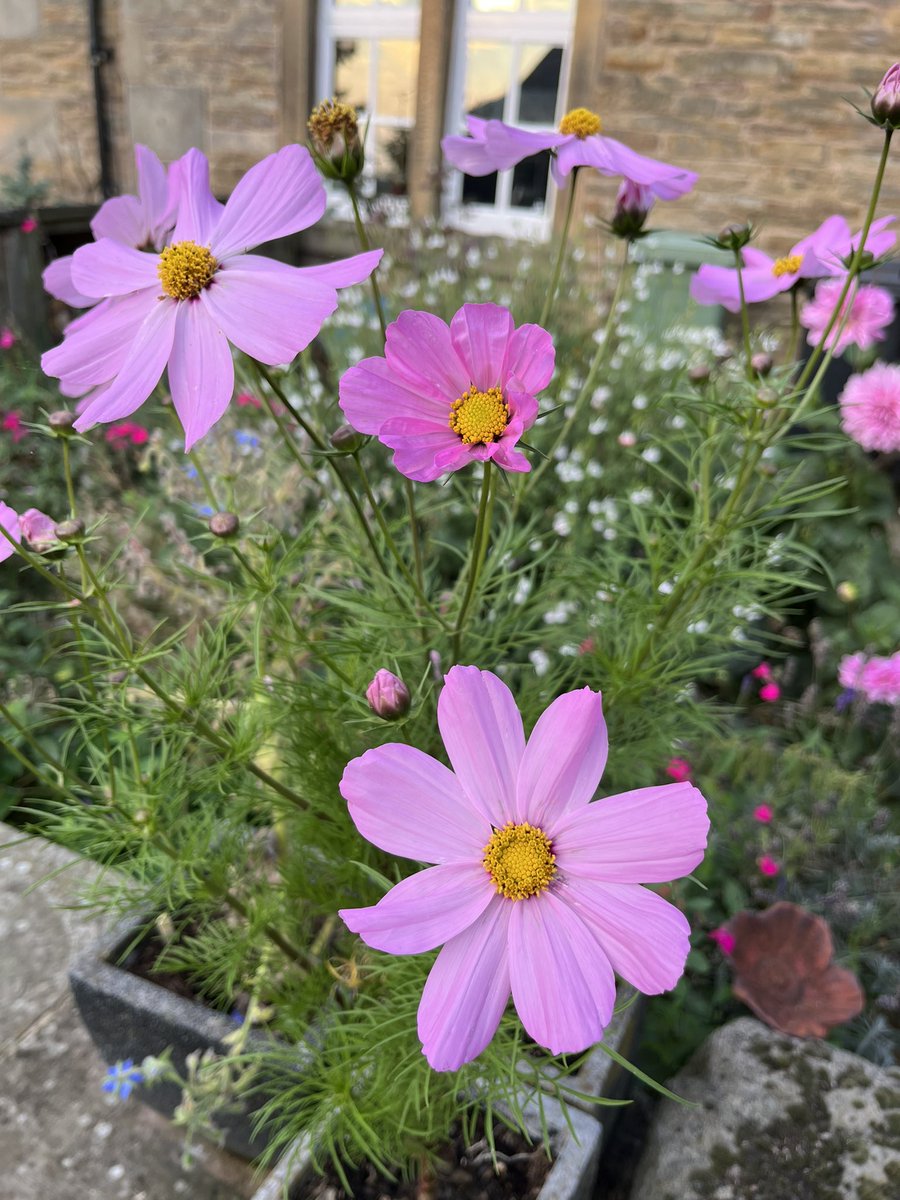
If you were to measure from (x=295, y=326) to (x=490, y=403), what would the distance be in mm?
149

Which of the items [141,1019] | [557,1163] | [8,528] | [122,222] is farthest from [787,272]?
[141,1019]

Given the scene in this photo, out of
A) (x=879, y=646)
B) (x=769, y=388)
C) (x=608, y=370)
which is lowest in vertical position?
(x=879, y=646)

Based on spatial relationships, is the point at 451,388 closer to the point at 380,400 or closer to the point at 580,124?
the point at 380,400

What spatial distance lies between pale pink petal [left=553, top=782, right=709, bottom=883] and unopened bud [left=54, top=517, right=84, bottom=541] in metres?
0.47

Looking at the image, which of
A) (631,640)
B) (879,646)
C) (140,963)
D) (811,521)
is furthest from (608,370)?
(140,963)

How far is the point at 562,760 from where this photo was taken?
604 millimetres

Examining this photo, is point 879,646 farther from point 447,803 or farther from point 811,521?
point 447,803

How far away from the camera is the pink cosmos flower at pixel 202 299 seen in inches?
24.4

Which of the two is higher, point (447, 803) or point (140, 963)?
point (447, 803)

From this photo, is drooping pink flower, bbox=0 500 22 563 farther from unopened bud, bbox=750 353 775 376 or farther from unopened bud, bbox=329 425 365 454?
unopened bud, bbox=750 353 775 376

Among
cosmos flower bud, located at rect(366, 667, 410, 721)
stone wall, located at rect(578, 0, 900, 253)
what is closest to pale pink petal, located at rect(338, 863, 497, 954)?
cosmos flower bud, located at rect(366, 667, 410, 721)

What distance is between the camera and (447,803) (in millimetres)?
621

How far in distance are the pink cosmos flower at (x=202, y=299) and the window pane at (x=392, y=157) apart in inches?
151

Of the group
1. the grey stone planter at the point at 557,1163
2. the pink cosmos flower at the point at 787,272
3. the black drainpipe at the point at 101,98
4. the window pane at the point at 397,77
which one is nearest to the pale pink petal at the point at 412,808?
the grey stone planter at the point at 557,1163
